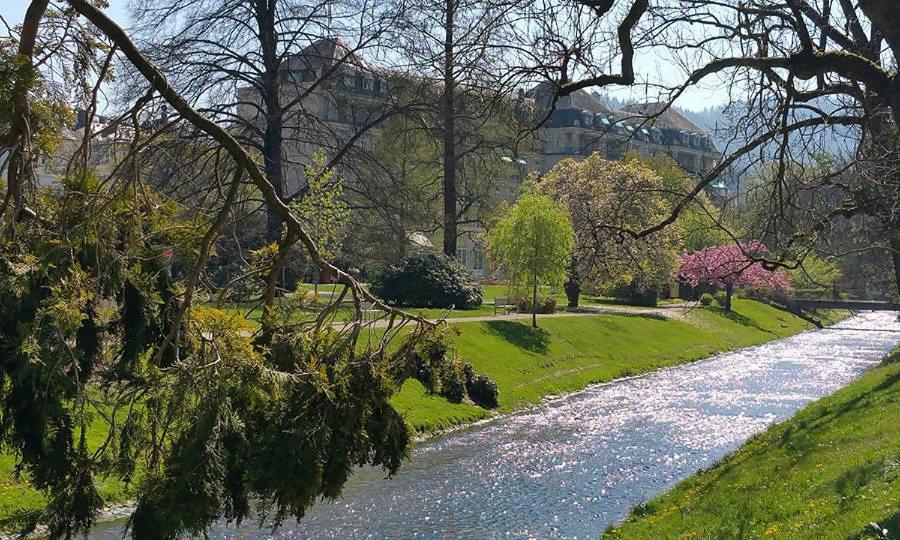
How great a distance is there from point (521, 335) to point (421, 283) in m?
4.23

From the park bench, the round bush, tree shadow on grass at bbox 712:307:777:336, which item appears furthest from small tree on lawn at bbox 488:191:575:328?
tree shadow on grass at bbox 712:307:777:336

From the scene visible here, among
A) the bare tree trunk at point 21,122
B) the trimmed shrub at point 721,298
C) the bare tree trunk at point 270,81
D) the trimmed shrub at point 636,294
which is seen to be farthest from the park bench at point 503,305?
the bare tree trunk at point 21,122

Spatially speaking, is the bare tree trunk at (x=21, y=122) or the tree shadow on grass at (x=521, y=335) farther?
the tree shadow on grass at (x=521, y=335)

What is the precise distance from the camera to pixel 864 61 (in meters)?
8.77

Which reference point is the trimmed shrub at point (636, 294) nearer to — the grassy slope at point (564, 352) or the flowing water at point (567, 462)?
the grassy slope at point (564, 352)

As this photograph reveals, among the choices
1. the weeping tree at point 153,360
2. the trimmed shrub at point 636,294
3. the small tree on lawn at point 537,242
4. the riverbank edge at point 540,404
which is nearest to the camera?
the weeping tree at point 153,360

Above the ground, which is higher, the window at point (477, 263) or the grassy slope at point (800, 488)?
the window at point (477, 263)

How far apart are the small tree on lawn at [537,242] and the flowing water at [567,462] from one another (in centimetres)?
537

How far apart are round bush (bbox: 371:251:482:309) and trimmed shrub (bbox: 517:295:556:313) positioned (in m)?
4.11

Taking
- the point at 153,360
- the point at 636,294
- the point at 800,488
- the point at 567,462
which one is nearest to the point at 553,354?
the point at 567,462

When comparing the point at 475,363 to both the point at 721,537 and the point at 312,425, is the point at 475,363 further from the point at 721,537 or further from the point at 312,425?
the point at 312,425

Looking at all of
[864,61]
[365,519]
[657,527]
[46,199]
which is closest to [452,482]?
[365,519]

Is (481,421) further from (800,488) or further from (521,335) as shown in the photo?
(800,488)

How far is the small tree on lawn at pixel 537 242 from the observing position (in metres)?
32.7
